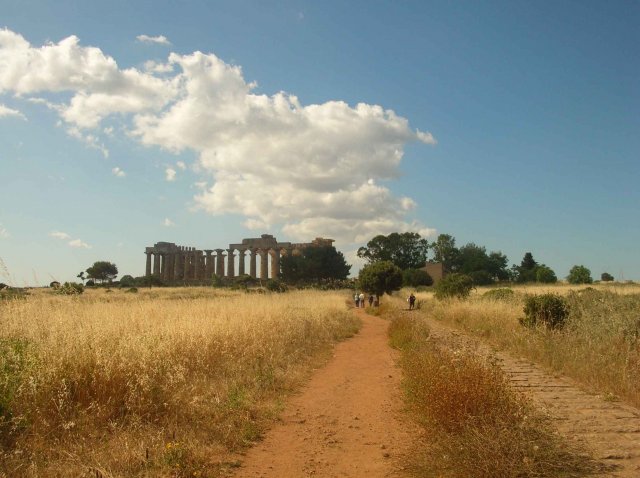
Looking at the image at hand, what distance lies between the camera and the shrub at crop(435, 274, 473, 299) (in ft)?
105

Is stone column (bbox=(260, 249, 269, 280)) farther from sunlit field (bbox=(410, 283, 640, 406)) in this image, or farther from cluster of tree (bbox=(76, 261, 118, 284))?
sunlit field (bbox=(410, 283, 640, 406))

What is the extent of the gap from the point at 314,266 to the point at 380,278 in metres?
38.1

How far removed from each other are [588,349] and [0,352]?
1011 centimetres

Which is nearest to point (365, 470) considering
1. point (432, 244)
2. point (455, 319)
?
point (455, 319)

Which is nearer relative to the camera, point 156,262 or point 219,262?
point 219,262

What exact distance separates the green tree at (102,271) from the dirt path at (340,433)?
90.4 meters

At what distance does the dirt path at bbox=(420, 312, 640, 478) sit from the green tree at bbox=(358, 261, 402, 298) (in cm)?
3108

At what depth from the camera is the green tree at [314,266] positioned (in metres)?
78.8

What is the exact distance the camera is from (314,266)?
257ft

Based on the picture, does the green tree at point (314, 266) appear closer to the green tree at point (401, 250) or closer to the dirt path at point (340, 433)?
the green tree at point (401, 250)

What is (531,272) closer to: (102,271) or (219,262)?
(219,262)

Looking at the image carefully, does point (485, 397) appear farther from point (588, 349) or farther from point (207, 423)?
point (588, 349)

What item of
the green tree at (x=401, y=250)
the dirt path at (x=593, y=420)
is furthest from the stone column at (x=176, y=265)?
the dirt path at (x=593, y=420)

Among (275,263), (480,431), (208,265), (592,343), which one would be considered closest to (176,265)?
(208,265)
